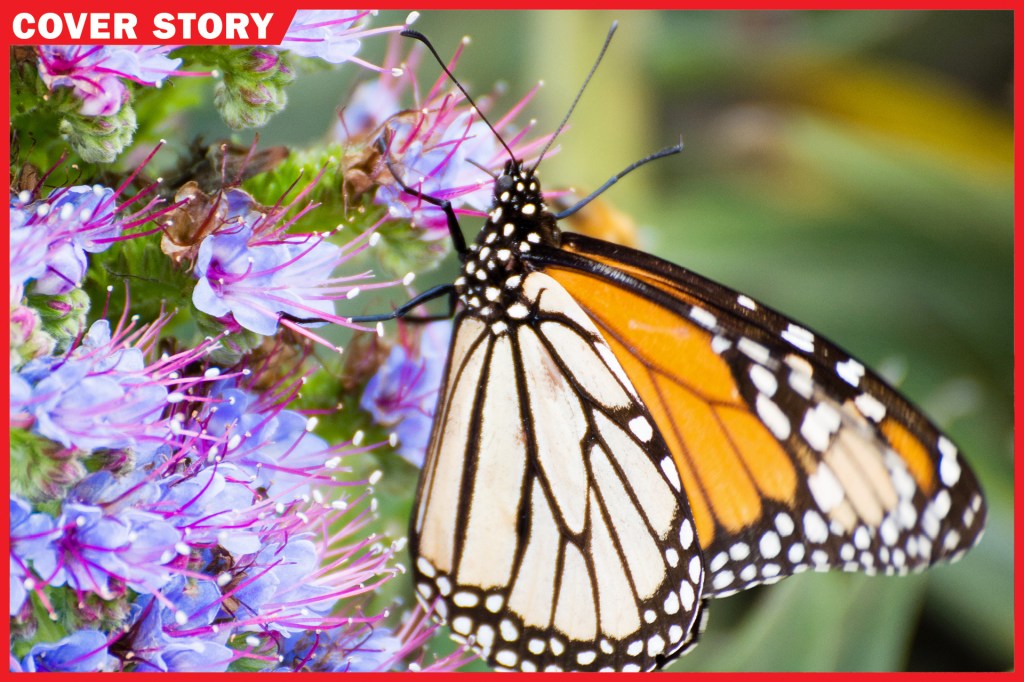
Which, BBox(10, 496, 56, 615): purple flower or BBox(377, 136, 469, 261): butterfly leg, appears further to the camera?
BBox(377, 136, 469, 261): butterfly leg

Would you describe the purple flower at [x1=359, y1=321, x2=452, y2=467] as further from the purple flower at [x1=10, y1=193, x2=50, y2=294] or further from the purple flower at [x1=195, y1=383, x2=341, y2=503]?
the purple flower at [x1=10, y1=193, x2=50, y2=294]

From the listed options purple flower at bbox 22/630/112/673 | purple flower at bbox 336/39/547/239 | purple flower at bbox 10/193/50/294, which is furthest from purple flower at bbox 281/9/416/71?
purple flower at bbox 22/630/112/673

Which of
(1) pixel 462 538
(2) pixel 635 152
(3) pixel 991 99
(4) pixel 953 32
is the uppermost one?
(4) pixel 953 32

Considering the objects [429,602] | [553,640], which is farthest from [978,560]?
[429,602]

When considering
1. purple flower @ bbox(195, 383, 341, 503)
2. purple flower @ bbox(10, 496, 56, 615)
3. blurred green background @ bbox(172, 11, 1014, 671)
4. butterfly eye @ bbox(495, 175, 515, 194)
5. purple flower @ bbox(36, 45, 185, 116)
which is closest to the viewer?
purple flower @ bbox(10, 496, 56, 615)

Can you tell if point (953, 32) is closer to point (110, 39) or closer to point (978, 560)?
point (978, 560)

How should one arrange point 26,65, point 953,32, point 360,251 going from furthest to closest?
1. point 953,32
2. point 360,251
3. point 26,65

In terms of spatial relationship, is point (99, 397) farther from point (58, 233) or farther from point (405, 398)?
point (405, 398)
